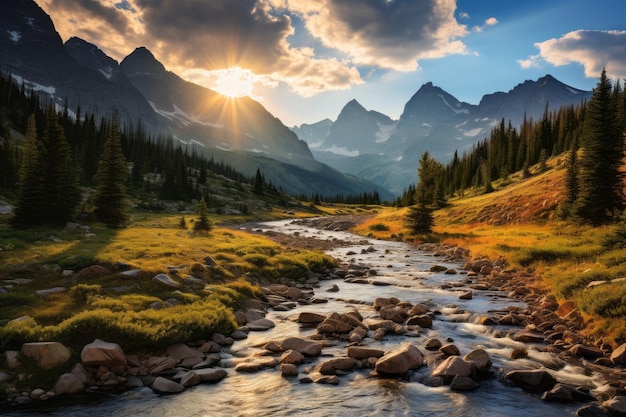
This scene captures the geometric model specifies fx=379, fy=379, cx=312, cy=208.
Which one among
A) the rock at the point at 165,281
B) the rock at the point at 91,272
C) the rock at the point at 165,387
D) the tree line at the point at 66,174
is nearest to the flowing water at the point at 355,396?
the rock at the point at 165,387

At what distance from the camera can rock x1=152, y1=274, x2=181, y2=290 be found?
17.3 m

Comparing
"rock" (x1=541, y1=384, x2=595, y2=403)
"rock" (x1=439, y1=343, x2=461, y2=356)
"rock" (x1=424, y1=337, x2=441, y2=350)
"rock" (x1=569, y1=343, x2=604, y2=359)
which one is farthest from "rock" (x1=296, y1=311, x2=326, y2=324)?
"rock" (x1=569, y1=343, x2=604, y2=359)

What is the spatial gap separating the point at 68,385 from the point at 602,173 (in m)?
44.3

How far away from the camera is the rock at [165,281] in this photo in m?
17.3

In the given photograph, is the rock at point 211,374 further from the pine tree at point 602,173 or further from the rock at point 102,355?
the pine tree at point 602,173

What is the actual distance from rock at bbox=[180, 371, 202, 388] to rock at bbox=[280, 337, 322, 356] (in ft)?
10.2

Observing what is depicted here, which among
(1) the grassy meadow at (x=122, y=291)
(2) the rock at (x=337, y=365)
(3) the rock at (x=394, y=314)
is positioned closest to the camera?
(2) the rock at (x=337, y=365)

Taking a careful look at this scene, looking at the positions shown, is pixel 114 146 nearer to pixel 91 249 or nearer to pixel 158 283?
pixel 91 249

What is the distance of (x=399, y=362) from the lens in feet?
36.8

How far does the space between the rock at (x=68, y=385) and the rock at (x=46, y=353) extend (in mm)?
688

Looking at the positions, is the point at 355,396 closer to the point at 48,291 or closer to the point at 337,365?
the point at 337,365

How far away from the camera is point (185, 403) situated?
9.61 m

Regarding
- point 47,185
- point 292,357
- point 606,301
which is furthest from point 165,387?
point 47,185

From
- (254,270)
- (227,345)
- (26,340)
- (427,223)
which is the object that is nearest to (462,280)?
(254,270)
